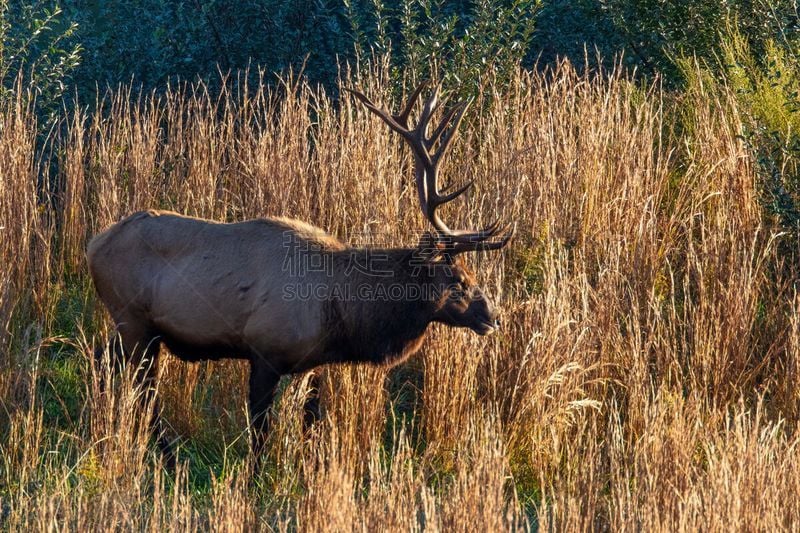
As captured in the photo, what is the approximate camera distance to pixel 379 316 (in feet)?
18.1

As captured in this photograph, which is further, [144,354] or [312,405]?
[312,405]

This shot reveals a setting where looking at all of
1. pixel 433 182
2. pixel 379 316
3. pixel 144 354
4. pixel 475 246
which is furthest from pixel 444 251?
pixel 144 354

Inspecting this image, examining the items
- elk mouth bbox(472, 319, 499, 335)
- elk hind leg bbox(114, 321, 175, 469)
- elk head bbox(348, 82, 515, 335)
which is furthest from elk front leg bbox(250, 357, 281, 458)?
elk mouth bbox(472, 319, 499, 335)

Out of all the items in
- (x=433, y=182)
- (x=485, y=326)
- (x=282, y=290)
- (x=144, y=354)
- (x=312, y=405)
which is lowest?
(x=312, y=405)

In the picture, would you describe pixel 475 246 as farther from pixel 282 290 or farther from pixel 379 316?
pixel 282 290

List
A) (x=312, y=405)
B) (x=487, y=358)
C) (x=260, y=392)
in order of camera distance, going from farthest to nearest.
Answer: (x=487, y=358) → (x=312, y=405) → (x=260, y=392)

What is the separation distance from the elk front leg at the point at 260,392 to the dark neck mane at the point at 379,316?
34cm

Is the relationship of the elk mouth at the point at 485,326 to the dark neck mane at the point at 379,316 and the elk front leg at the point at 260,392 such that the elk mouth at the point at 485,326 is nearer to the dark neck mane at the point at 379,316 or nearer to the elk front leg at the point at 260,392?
the dark neck mane at the point at 379,316

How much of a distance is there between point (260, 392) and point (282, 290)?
532 millimetres

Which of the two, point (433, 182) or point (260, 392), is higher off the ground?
point (433, 182)

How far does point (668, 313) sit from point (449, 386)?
145 centimetres

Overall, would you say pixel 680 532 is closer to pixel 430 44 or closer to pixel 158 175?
pixel 158 175

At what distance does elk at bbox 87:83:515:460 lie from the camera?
5.39 meters

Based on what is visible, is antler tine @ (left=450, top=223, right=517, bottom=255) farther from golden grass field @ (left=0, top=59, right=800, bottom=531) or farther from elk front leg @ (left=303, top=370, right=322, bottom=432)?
elk front leg @ (left=303, top=370, right=322, bottom=432)
